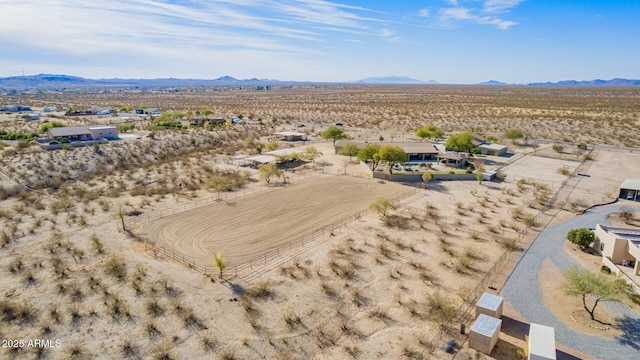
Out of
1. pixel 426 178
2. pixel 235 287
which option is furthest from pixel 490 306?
pixel 426 178

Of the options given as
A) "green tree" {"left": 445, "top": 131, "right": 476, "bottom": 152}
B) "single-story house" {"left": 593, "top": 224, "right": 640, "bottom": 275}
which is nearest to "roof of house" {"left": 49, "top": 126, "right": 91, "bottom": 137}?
"green tree" {"left": 445, "top": 131, "right": 476, "bottom": 152}

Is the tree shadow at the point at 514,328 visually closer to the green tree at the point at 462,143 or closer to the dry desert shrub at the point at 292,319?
the dry desert shrub at the point at 292,319

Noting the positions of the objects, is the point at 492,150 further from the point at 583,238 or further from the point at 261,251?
the point at 261,251

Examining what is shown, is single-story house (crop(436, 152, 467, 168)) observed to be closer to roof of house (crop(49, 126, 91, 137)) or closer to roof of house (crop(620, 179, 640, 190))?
roof of house (crop(620, 179, 640, 190))

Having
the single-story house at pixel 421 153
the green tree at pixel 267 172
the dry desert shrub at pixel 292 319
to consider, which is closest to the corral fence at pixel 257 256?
the dry desert shrub at pixel 292 319

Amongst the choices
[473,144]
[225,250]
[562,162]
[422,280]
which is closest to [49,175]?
[225,250]

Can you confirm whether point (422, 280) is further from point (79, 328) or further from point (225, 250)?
point (79, 328)

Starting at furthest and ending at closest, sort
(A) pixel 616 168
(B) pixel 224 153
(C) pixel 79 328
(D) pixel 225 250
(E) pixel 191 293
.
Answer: (B) pixel 224 153
(A) pixel 616 168
(D) pixel 225 250
(E) pixel 191 293
(C) pixel 79 328
